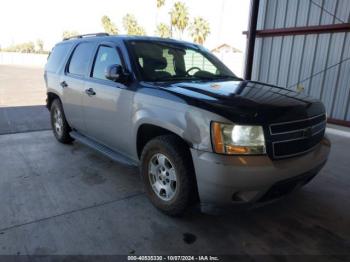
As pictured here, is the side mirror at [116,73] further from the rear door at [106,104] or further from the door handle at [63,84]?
the door handle at [63,84]

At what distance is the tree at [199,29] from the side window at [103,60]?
3679 cm

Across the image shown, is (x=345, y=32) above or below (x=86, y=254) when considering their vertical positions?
above

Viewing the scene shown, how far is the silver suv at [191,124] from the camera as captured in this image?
8.18 ft

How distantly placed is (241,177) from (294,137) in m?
0.66

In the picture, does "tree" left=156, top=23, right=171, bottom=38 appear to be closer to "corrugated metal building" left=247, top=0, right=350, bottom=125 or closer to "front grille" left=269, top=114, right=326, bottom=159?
"corrugated metal building" left=247, top=0, right=350, bottom=125

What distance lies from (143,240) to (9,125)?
549 cm

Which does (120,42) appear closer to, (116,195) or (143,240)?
(116,195)

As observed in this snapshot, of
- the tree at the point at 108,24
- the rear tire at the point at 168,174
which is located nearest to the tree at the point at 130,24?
the tree at the point at 108,24

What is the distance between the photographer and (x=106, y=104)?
3768mm

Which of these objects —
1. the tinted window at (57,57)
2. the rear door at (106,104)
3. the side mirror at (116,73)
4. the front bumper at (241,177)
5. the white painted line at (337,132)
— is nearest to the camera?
the front bumper at (241,177)

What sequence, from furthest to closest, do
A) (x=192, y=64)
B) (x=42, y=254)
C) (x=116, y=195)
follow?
(x=192, y=64), (x=116, y=195), (x=42, y=254)

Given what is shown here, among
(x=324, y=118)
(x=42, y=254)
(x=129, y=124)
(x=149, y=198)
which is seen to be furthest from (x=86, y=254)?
(x=324, y=118)

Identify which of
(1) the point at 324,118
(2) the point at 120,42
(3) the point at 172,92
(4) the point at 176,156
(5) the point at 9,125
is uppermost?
(2) the point at 120,42

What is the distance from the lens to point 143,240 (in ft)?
9.16
